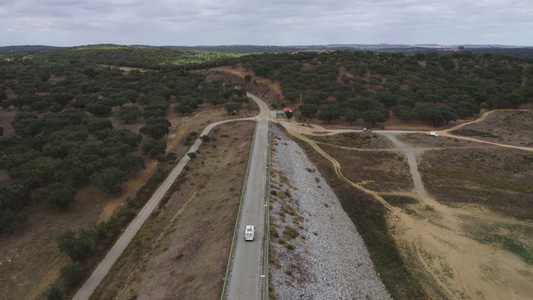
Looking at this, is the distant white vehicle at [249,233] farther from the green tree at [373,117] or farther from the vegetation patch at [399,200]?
the green tree at [373,117]

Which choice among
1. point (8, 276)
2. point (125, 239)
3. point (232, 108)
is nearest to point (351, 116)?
point (232, 108)

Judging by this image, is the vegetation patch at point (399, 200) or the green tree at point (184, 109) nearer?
the vegetation patch at point (399, 200)

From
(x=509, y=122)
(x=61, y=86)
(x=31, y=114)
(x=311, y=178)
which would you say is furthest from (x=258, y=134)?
(x=61, y=86)

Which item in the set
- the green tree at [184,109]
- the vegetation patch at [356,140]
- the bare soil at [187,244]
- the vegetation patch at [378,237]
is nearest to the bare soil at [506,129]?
the vegetation patch at [356,140]

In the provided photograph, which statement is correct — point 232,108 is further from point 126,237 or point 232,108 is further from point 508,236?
point 508,236

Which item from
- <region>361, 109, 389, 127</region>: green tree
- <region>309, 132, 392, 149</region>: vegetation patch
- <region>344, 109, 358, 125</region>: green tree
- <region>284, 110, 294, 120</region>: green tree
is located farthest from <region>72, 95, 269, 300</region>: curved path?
<region>361, 109, 389, 127</region>: green tree

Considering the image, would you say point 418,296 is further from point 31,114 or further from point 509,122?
point 31,114
